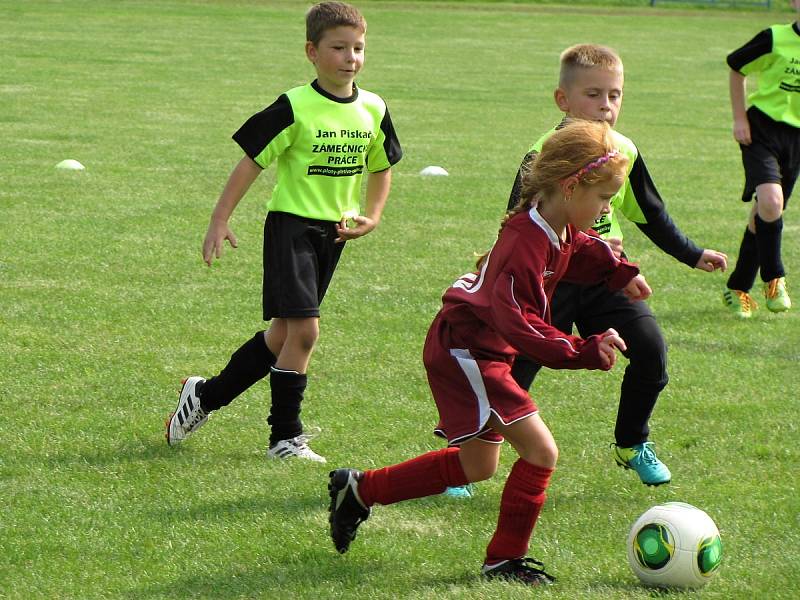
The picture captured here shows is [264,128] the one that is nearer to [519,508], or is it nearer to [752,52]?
[519,508]

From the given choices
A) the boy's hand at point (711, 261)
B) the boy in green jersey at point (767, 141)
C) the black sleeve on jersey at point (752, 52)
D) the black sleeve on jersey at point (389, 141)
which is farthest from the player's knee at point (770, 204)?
the black sleeve on jersey at point (389, 141)

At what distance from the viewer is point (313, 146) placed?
5.18 m

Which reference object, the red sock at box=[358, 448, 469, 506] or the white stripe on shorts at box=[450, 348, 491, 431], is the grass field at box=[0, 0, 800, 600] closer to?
the red sock at box=[358, 448, 469, 506]

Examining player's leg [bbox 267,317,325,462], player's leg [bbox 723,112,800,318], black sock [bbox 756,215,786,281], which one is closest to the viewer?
player's leg [bbox 267,317,325,462]

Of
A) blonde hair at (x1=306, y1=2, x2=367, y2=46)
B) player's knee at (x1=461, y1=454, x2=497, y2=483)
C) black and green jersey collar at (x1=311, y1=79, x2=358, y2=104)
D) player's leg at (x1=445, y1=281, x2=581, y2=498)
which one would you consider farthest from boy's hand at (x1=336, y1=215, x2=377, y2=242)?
player's knee at (x1=461, y1=454, x2=497, y2=483)

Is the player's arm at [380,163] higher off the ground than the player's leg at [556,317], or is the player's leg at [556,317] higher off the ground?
the player's arm at [380,163]

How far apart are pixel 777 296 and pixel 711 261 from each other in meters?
3.38

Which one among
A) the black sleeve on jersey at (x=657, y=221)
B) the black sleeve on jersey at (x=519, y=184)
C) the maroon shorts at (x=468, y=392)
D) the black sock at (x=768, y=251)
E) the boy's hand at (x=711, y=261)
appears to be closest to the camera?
the maroon shorts at (x=468, y=392)

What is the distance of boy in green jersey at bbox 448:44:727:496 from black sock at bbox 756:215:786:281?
321cm

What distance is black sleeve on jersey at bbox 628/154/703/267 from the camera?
4.98 meters

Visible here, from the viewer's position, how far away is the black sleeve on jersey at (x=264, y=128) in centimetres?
508

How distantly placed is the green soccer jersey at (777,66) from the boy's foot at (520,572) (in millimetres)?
4718

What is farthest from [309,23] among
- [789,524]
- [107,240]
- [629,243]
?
[629,243]

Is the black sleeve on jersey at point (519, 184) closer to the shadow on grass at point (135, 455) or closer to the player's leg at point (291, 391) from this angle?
the player's leg at point (291, 391)
